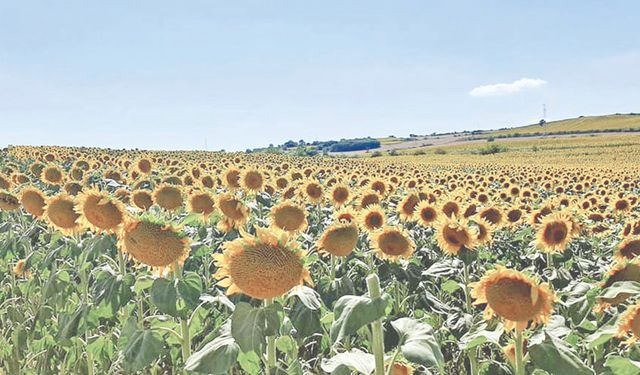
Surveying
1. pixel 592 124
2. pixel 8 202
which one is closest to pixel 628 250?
pixel 8 202

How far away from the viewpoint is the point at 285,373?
7.61ft

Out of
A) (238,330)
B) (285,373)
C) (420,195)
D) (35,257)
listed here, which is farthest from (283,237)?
(420,195)

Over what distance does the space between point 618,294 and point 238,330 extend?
1492mm

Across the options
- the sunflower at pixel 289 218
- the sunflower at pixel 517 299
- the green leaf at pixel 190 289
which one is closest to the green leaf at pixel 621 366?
the sunflower at pixel 517 299

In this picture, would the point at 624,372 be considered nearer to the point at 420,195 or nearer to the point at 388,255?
the point at 388,255

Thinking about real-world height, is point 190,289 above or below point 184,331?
above

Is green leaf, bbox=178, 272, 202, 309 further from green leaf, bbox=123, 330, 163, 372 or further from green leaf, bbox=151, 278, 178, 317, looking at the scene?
green leaf, bbox=123, 330, 163, 372

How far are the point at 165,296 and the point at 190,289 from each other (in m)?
0.11

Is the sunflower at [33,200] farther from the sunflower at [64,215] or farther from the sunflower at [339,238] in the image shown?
the sunflower at [339,238]

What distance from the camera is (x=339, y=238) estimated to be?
151 inches

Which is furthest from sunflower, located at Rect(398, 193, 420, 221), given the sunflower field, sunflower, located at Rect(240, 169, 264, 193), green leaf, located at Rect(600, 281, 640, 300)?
green leaf, located at Rect(600, 281, 640, 300)

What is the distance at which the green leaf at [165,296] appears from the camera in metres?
2.54

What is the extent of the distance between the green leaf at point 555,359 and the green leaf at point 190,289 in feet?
4.49

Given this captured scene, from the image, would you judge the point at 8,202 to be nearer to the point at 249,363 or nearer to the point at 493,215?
the point at 249,363
